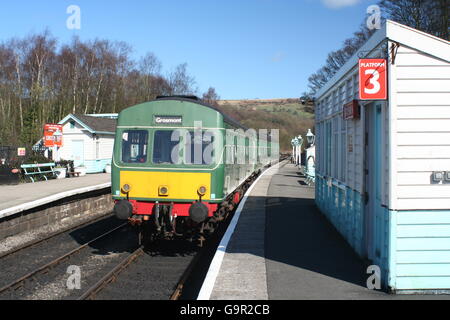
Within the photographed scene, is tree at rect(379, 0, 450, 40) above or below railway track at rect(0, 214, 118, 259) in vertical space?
above

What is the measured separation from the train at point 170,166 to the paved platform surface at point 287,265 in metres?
1.09

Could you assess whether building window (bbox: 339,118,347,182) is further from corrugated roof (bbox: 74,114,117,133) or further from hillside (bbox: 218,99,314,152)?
hillside (bbox: 218,99,314,152)

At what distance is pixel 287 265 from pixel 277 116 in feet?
271

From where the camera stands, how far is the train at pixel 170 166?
8625 mm

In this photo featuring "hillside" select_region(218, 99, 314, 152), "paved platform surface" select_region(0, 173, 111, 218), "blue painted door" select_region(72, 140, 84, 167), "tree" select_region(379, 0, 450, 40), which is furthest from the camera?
"hillside" select_region(218, 99, 314, 152)

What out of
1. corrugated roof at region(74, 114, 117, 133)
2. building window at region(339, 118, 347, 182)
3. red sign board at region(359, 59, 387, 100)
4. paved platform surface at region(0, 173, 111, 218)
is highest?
Result: corrugated roof at region(74, 114, 117, 133)

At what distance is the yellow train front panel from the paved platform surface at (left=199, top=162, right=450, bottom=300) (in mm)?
1239

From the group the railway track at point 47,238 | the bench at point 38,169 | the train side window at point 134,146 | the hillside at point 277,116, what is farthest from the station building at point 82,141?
the hillside at point 277,116

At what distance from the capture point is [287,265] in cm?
720

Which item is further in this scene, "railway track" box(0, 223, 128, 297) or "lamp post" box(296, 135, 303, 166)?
"lamp post" box(296, 135, 303, 166)

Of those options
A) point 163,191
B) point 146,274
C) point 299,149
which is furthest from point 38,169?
point 299,149

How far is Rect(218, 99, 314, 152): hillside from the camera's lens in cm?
7238

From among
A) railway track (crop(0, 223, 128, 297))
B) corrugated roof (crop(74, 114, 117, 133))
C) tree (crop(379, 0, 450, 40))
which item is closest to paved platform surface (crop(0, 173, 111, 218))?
railway track (crop(0, 223, 128, 297))
